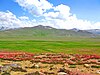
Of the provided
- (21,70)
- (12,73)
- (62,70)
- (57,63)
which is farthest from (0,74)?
(57,63)

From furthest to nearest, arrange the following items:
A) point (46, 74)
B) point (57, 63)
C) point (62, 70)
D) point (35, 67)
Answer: point (57, 63) → point (35, 67) → point (62, 70) → point (46, 74)

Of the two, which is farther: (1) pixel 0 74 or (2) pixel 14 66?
(2) pixel 14 66

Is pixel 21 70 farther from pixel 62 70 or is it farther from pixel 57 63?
pixel 57 63

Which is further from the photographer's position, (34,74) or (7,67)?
(7,67)

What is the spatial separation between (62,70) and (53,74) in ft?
5.05

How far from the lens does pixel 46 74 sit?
22.4m

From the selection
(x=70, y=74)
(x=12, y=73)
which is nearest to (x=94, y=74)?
(x=70, y=74)

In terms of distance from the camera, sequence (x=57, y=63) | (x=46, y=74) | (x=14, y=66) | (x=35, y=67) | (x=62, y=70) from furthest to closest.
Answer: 1. (x=57, y=63)
2. (x=35, y=67)
3. (x=14, y=66)
4. (x=62, y=70)
5. (x=46, y=74)

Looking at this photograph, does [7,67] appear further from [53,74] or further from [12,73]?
[53,74]

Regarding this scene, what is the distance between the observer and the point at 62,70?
78.6ft

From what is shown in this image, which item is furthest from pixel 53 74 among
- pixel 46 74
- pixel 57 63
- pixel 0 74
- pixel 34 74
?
pixel 57 63

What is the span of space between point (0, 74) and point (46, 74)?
3.93 meters

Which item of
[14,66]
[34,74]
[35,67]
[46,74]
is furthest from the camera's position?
[35,67]

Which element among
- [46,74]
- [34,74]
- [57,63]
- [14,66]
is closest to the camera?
[34,74]
